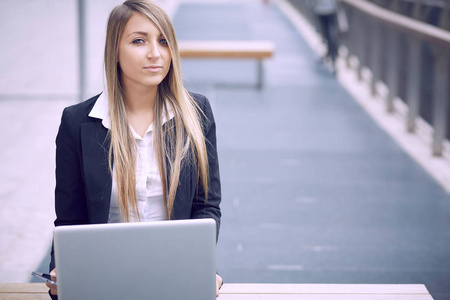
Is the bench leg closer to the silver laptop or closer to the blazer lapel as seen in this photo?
the blazer lapel

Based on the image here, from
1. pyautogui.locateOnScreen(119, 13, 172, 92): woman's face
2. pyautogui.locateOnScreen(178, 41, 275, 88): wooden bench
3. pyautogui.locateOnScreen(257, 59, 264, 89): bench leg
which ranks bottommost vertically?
pyautogui.locateOnScreen(257, 59, 264, 89): bench leg

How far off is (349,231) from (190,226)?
3.16 meters

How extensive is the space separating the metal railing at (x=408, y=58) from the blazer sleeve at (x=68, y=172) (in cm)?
407

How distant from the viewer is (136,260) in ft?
5.33

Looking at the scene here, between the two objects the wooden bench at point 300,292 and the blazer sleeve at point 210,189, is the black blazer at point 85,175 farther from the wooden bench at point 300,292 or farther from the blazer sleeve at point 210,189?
the wooden bench at point 300,292

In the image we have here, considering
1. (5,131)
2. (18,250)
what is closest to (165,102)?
(18,250)

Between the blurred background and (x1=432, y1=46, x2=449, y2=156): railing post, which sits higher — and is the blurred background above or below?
below

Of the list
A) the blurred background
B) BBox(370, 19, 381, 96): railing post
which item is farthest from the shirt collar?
BBox(370, 19, 381, 96): railing post

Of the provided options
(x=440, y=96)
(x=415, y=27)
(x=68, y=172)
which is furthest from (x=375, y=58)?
(x=68, y=172)

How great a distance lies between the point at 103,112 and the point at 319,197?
345 centimetres

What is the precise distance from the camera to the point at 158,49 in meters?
1.99

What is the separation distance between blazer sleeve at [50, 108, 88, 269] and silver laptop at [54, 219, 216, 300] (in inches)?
18.4

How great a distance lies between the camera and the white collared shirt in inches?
Answer: 81.4

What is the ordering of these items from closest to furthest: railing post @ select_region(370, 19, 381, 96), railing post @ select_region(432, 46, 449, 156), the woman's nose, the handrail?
the woman's nose → the handrail → railing post @ select_region(432, 46, 449, 156) → railing post @ select_region(370, 19, 381, 96)
